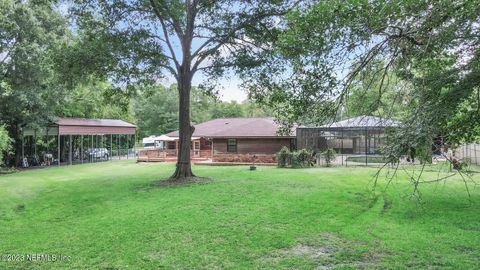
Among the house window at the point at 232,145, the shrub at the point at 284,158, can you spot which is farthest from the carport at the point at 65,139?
the shrub at the point at 284,158

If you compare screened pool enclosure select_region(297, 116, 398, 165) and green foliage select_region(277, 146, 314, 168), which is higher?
screened pool enclosure select_region(297, 116, 398, 165)

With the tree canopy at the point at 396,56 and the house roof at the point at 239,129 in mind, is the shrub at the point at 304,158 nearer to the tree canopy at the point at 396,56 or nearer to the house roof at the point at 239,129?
the house roof at the point at 239,129

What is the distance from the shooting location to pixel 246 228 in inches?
307

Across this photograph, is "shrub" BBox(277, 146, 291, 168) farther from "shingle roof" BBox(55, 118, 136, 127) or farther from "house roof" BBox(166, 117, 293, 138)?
"shingle roof" BBox(55, 118, 136, 127)

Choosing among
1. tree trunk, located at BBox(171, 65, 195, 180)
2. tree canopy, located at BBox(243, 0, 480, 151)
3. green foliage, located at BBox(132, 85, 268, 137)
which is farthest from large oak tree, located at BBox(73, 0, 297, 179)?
green foliage, located at BBox(132, 85, 268, 137)

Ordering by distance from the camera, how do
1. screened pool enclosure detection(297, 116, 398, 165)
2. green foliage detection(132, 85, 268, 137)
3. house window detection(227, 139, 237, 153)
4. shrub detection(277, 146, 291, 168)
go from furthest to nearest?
green foliage detection(132, 85, 268, 137) → house window detection(227, 139, 237, 153) → screened pool enclosure detection(297, 116, 398, 165) → shrub detection(277, 146, 291, 168)

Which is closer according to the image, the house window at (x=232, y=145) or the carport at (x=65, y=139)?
the carport at (x=65, y=139)

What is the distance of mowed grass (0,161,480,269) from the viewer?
229 inches

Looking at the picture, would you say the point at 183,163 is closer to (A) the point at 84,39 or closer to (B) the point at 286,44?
(A) the point at 84,39

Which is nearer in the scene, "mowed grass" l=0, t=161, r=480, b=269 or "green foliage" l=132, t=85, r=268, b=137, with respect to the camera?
"mowed grass" l=0, t=161, r=480, b=269

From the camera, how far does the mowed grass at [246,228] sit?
19.1 feet

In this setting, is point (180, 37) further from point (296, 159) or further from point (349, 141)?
point (349, 141)

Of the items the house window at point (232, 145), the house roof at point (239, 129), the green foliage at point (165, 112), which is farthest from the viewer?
the green foliage at point (165, 112)

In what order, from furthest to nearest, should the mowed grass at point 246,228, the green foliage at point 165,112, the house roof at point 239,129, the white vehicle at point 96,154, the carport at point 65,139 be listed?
1. the green foliage at point 165,112
2. the white vehicle at point 96,154
3. the house roof at point 239,129
4. the carport at point 65,139
5. the mowed grass at point 246,228
